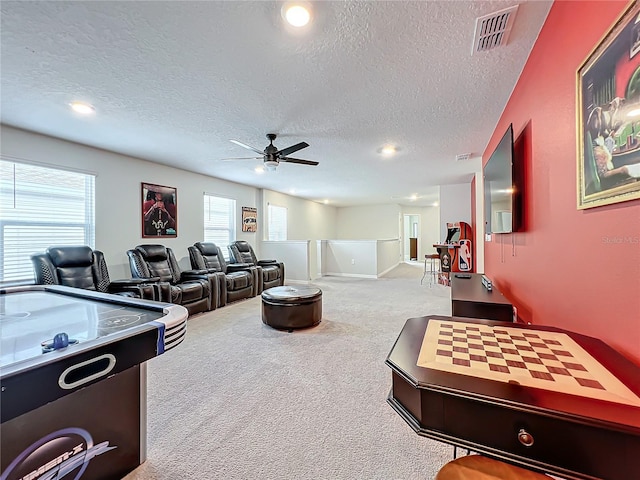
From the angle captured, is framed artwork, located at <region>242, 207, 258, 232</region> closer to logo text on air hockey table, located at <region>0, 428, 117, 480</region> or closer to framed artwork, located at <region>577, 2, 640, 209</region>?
logo text on air hockey table, located at <region>0, 428, 117, 480</region>

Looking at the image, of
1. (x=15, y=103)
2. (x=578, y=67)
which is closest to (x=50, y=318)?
(x=15, y=103)

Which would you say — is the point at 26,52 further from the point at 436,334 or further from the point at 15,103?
the point at 436,334

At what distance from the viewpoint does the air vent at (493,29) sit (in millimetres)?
→ 1606

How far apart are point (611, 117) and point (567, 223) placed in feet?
1.83

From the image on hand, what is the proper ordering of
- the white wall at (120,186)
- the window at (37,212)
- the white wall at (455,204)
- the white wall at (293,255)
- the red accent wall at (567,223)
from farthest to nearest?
the white wall at (293,255)
the white wall at (455,204)
the white wall at (120,186)
the window at (37,212)
the red accent wall at (567,223)

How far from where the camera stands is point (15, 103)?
8.72 feet

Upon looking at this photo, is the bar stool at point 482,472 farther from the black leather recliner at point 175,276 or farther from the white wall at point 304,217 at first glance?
the white wall at point 304,217

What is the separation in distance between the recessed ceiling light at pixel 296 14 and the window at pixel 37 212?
3.83 meters

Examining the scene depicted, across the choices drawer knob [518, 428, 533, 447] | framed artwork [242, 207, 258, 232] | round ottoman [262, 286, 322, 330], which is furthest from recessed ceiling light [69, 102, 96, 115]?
framed artwork [242, 207, 258, 232]

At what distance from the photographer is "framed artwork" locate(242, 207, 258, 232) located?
22.7 feet

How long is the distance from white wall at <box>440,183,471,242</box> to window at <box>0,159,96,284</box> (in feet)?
23.5

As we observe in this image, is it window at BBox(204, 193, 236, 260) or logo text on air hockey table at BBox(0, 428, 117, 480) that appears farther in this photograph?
window at BBox(204, 193, 236, 260)

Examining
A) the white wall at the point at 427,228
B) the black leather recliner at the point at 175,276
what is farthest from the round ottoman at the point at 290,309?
the white wall at the point at 427,228

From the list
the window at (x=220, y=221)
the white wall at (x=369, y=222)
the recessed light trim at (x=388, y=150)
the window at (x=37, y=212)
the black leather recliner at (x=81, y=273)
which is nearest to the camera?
→ the black leather recliner at (x=81, y=273)
